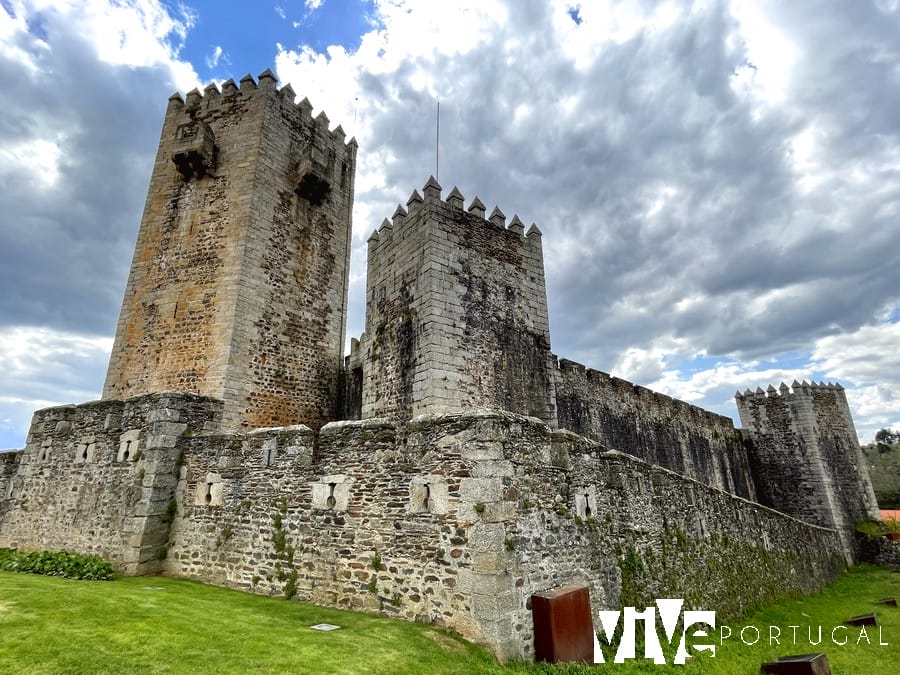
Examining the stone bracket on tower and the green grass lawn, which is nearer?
the green grass lawn

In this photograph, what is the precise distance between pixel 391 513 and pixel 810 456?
90.6 ft

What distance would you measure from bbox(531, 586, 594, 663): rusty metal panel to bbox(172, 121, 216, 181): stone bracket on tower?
1706 cm

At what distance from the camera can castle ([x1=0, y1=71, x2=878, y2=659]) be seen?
7.21 m

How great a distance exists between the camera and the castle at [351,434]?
7.21 m

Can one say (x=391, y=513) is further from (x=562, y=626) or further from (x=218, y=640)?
(x=562, y=626)

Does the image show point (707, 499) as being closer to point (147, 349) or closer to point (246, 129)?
point (147, 349)

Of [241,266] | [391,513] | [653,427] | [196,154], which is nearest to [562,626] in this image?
[391,513]

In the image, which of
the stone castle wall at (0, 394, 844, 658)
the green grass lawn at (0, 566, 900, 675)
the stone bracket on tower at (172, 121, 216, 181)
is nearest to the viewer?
the green grass lawn at (0, 566, 900, 675)

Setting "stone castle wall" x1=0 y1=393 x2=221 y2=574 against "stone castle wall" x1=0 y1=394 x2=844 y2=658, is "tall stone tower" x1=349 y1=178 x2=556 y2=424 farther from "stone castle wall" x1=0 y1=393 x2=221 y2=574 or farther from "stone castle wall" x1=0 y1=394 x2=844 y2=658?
"stone castle wall" x1=0 y1=393 x2=221 y2=574

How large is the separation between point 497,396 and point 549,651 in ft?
22.1

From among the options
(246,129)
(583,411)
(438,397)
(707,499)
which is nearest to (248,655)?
(438,397)

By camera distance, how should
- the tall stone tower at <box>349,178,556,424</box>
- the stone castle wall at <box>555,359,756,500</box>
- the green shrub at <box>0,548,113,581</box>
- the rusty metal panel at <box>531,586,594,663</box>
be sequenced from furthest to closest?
the stone castle wall at <box>555,359,756,500</box> → the tall stone tower at <box>349,178,556,424</box> → the green shrub at <box>0,548,113,581</box> → the rusty metal panel at <box>531,586,594,663</box>

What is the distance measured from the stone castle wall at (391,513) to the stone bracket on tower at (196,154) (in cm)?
917

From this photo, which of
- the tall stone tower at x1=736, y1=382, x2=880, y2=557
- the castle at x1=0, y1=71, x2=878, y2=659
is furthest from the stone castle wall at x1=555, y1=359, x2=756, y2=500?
the tall stone tower at x1=736, y1=382, x2=880, y2=557
